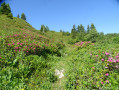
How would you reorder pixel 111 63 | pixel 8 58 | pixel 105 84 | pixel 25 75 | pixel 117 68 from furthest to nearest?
1. pixel 8 58
2. pixel 25 75
3. pixel 111 63
4. pixel 117 68
5. pixel 105 84

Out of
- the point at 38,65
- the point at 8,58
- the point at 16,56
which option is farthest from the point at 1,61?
the point at 38,65

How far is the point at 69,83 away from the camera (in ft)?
12.4

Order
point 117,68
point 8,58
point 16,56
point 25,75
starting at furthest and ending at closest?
point 16,56 < point 8,58 < point 25,75 < point 117,68

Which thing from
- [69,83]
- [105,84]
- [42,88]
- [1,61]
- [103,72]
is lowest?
[42,88]

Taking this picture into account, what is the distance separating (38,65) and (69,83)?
9.12 feet

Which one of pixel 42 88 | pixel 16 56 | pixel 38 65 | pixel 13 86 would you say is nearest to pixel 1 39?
pixel 16 56

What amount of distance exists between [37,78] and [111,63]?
4367mm

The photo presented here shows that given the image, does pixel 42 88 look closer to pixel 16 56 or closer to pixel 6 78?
pixel 6 78

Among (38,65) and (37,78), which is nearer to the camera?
(37,78)

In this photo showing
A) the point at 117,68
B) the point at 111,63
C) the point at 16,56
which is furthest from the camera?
the point at 16,56

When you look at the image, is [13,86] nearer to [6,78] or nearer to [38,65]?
[6,78]

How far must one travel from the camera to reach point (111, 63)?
3984mm

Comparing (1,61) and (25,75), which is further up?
(1,61)

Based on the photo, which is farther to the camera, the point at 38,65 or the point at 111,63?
the point at 38,65
